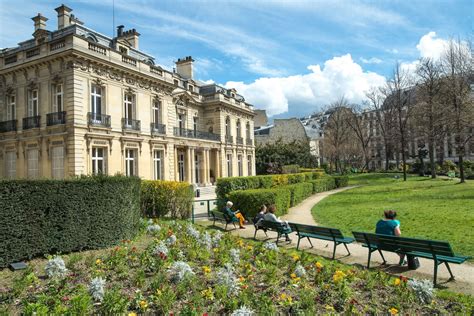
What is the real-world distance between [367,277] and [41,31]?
2481 cm

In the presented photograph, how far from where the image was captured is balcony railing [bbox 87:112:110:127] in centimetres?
2050

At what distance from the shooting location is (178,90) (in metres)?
32.0

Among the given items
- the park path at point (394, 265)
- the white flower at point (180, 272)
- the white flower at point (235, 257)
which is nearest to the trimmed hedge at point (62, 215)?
the white flower at point (180, 272)

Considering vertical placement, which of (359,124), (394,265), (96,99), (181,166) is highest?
(359,124)

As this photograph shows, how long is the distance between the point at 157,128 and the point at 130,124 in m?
2.84

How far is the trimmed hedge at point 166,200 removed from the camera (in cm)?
1414

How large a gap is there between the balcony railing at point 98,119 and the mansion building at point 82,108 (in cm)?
6

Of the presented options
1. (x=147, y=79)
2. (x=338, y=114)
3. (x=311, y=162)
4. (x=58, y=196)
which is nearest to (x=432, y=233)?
(x=58, y=196)

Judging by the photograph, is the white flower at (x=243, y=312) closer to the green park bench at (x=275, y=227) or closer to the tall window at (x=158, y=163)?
the green park bench at (x=275, y=227)

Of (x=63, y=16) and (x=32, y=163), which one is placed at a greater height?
(x=63, y=16)

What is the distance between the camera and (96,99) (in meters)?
21.6

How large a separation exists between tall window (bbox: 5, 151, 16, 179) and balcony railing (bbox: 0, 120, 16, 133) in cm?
156

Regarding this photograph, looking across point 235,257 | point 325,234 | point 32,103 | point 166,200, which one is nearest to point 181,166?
point 32,103

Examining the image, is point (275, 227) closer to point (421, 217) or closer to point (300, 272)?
point (300, 272)
